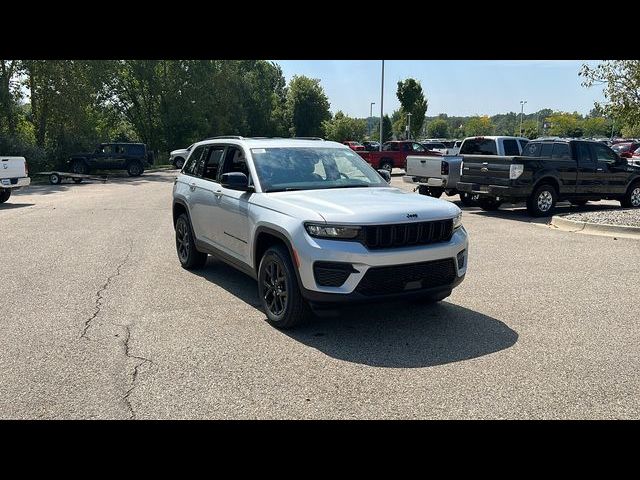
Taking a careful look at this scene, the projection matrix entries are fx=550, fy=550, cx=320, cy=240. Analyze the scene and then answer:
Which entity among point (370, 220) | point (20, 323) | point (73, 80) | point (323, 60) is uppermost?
point (73, 80)

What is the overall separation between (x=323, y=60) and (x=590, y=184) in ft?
44.0

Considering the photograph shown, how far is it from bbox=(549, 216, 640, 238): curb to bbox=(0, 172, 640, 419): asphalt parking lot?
275 cm

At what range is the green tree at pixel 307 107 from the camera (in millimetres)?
68250

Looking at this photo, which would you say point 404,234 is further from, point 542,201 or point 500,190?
point 542,201

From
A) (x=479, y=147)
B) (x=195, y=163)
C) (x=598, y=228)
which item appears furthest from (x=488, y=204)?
(x=195, y=163)

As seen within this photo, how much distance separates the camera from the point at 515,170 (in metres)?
13.1

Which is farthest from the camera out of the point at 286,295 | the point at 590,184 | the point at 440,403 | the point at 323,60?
the point at 590,184

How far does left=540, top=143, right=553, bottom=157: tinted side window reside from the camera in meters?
14.2

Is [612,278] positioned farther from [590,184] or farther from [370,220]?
[590,184]

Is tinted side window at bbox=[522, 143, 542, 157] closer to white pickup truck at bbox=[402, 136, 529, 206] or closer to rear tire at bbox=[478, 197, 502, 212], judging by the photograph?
white pickup truck at bbox=[402, 136, 529, 206]

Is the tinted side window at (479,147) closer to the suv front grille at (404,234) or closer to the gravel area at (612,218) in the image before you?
the gravel area at (612,218)

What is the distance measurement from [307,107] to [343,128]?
12.2 meters
